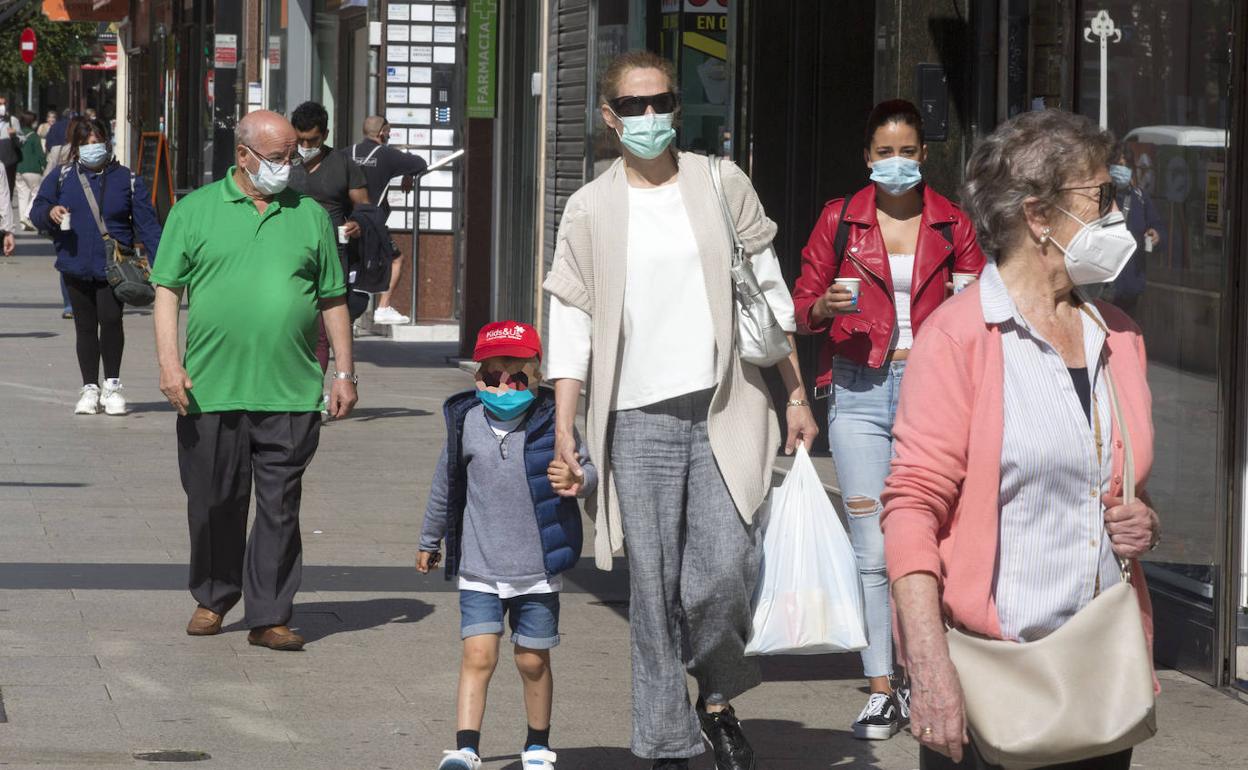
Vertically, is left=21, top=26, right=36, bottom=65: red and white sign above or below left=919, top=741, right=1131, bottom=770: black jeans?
above

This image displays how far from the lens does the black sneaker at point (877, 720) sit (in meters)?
6.12

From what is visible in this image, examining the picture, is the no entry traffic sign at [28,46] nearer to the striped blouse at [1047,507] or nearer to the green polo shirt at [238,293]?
the green polo shirt at [238,293]

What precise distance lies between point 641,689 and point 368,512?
4895mm

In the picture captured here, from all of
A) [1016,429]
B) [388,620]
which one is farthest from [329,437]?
[1016,429]

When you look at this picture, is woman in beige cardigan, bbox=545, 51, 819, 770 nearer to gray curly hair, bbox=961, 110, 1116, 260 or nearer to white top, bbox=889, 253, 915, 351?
white top, bbox=889, 253, 915, 351

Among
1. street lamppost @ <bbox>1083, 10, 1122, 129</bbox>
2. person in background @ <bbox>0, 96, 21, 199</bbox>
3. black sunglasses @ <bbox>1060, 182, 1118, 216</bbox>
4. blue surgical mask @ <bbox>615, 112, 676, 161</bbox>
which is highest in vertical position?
person in background @ <bbox>0, 96, 21, 199</bbox>

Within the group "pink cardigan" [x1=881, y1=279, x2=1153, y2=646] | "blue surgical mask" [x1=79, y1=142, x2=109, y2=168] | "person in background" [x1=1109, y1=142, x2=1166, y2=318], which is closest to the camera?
"pink cardigan" [x1=881, y1=279, x2=1153, y2=646]

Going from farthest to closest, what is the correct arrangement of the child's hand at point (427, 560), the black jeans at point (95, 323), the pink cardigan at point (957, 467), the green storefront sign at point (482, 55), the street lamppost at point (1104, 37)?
the green storefront sign at point (482, 55) < the black jeans at point (95, 323) < the street lamppost at point (1104, 37) < the child's hand at point (427, 560) < the pink cardigan at point (957, 467)

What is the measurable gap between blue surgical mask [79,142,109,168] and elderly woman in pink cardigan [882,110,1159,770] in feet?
35.5

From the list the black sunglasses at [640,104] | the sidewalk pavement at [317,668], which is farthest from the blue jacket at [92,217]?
the black sunglasses at [640,104]

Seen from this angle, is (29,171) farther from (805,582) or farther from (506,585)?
(805,582)

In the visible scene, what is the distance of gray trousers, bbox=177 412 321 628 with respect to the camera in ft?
23.8

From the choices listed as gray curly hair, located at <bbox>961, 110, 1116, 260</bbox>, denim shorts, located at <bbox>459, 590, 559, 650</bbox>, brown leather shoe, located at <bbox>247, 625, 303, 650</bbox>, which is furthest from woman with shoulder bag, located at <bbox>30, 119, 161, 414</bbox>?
gray curly hair, located at <bbox>961, 110, 1116, 260</bbox>

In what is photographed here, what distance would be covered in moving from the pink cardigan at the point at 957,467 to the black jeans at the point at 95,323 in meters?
10.5
